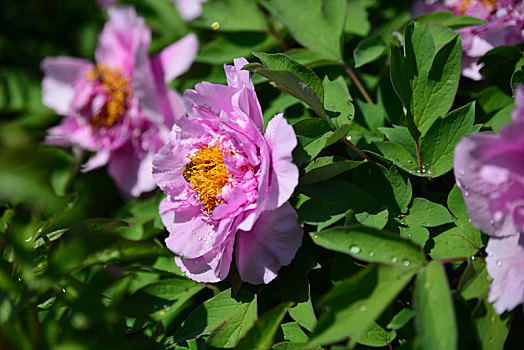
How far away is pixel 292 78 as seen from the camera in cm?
71

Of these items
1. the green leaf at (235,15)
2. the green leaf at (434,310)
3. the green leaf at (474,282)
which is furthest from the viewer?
the green leaf at (235,15)

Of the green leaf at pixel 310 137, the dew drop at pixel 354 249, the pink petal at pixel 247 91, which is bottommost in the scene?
Result: the dew drop at pixel 354 249

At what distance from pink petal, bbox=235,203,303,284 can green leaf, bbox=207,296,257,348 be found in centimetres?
5

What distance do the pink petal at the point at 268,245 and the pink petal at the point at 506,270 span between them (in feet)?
0.85

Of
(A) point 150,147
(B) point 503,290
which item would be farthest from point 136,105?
(B) point 503,290

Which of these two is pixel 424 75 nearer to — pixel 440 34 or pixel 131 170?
pixel 440 34

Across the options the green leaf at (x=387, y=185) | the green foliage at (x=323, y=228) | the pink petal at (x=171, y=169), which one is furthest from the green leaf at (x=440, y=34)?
the pink petal at (x=171, y=169)

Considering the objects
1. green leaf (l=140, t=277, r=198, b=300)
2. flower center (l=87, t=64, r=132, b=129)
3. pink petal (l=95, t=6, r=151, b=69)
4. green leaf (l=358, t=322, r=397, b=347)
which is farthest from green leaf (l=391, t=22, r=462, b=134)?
flower center (l=87, t=64, r=132, b=129)

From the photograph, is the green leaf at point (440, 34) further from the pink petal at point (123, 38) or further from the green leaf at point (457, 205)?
the pink petal at point (123, 38)

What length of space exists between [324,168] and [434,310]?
0.82ft

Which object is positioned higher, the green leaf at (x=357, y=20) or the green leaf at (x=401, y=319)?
the green leaf at (x=357, y=20)

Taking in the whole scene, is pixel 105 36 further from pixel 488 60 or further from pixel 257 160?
pixel 488 60

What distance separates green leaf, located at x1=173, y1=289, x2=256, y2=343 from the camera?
2.47 ft

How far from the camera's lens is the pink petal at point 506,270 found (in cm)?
60
